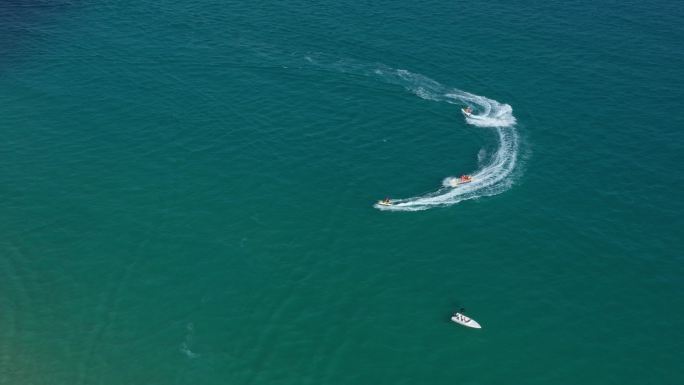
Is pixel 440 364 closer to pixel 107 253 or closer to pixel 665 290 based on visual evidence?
pixel 665 290

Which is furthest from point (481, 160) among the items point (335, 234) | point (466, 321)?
point (466, 321)

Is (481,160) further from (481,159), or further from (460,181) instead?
(460,181)

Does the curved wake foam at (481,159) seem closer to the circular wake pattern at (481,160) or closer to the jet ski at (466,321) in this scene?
the circular wake pattern at (481,160)

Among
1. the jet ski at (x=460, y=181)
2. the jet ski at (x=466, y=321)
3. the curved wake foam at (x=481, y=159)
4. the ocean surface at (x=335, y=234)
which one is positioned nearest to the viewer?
the ocean surface at (x=335, y=234)

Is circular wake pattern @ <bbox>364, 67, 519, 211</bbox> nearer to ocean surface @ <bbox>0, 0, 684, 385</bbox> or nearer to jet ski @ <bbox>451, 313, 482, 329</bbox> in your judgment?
ocean surface @ <bbox>0, 0, 684, 385</bbox>

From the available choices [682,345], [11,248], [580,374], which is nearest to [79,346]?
[11,248]

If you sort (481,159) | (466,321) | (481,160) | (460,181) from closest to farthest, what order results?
(466,321) → (460,181) → (481,160) → (481,159)

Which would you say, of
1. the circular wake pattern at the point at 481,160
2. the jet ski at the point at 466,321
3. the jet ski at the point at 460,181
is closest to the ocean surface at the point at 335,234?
the circular wake pattern at the point at 481,160
